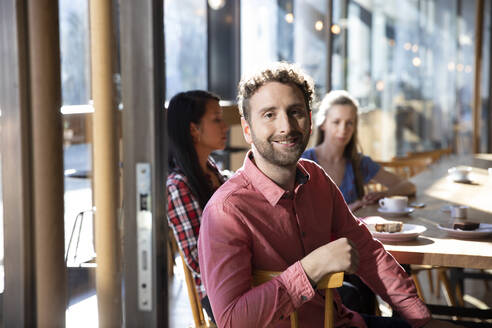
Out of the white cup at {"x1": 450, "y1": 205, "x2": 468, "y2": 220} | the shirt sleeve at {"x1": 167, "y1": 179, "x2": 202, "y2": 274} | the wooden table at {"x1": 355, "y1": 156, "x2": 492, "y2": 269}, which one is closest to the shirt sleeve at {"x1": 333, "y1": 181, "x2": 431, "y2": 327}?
the wooden table at {"x1": 355, "y1": 156, "x2": 492, "y2": 269}

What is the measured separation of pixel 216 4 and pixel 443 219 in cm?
382

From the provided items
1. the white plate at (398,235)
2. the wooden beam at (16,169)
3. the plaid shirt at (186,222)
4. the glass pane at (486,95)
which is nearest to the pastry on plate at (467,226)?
the white plate at (398,235)

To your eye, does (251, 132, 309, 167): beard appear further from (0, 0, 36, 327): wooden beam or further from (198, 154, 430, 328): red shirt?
(0, 0, 36, 327): wooden beam

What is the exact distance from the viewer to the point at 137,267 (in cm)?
140

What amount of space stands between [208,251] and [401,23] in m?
7.59

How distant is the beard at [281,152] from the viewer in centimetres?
172

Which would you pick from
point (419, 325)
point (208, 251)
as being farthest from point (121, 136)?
point (419, 325)

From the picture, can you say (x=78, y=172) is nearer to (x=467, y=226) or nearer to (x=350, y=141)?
(x=467, y=226)

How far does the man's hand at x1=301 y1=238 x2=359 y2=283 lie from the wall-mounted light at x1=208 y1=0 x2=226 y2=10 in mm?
4571

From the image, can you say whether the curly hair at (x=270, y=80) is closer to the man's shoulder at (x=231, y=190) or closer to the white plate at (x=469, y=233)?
the man's shoulder at (x=231, y=190)

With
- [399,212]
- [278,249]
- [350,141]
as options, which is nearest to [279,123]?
[278,249]

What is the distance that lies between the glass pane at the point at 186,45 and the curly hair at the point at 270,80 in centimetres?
309

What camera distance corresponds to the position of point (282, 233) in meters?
1.71

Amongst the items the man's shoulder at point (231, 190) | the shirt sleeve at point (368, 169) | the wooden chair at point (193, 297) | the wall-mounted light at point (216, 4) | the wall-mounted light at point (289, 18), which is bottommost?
the wooden chair at point (193, 297)
